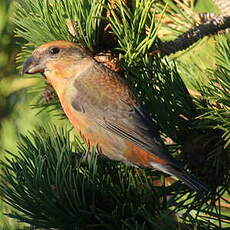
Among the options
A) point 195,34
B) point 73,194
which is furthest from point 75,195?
point 195,34

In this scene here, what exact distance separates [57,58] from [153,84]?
2.68ft

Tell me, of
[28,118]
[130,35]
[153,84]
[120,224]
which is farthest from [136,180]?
[28,118]

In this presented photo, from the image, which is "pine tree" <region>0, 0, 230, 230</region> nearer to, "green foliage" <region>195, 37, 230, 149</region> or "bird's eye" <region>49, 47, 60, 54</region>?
"green foliage" <region>195, 37, 230, 149</region>

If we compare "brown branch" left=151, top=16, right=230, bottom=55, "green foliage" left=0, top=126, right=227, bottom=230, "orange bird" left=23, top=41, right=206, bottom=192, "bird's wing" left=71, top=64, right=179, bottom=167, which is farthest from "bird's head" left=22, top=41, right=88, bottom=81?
"green foliage" left=0, top=126, right=227, bottom=230

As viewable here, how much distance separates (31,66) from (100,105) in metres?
0.34

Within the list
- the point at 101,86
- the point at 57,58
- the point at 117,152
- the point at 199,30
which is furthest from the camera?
the point at 57,58

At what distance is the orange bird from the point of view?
2.34 metres

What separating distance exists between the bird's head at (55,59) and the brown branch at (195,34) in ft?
1.05

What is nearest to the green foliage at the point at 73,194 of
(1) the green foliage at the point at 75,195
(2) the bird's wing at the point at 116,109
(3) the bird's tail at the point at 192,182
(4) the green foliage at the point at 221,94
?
(1) the green foliage at the point at 75,195

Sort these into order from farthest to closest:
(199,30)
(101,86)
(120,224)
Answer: (101,86), (199,30), (120,224)

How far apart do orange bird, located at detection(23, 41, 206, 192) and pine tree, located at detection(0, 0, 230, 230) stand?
9 centimetres

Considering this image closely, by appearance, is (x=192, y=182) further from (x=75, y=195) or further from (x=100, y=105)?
(x=100, y=105)

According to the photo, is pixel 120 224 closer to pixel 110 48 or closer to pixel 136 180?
pixel 136 180

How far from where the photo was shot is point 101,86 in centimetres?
260
